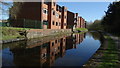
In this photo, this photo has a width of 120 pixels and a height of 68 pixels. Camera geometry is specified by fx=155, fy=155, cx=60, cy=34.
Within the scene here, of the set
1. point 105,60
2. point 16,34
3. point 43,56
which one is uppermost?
point 16,34

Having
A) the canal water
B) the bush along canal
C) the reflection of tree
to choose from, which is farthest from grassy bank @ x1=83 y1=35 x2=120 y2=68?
the reflection of tree

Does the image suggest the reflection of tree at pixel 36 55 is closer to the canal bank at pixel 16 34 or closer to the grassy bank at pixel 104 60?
the grassy bank at pixel 104 60

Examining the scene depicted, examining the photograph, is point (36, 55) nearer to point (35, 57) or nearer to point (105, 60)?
point (35, 57)

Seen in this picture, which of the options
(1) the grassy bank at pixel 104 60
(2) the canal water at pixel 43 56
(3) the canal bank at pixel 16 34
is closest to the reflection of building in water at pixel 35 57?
(2) the canal water at pixel 43 56

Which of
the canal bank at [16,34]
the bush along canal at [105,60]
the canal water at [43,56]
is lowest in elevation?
the canal water at [43,56]

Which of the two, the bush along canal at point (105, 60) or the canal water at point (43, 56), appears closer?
the bush along canal at point (105, 60)

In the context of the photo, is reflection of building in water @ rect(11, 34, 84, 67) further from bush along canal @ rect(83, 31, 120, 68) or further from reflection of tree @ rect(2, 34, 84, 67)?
bush along canal @ rect(83, 31, 120, 68)

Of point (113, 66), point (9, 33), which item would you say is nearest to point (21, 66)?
point (113, 66)

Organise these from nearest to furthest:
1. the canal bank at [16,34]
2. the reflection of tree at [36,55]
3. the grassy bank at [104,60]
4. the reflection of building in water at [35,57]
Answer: the grassy bank at [104,60], the reflection of tree at [36,55], the reflection of building in water at [35,57], the canal bank at [16,34]

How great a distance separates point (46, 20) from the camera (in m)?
40.9

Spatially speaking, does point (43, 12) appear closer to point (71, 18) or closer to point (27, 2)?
point (27, 2)

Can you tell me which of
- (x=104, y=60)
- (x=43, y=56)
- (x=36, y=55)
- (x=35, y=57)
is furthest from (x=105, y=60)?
(x=36, y=55)

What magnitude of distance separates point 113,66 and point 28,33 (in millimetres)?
18974

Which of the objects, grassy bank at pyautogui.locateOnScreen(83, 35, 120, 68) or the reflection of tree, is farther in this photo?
the reflection of tree
